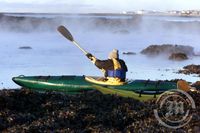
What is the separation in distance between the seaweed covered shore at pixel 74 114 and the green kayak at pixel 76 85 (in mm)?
1754

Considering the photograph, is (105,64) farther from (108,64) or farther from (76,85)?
(76,85)

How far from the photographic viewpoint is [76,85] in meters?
13.5

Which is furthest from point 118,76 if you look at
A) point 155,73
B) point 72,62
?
point 72,62

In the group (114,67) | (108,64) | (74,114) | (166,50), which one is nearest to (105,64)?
(108,64)

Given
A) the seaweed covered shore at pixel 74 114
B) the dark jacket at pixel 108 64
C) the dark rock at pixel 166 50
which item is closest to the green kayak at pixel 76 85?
the dark jacket at pixel 108 64

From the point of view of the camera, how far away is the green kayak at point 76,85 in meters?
12.7

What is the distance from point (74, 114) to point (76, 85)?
423cm

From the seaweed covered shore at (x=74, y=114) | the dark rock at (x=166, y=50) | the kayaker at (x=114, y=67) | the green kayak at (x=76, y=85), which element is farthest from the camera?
the dark rock at (x=166, y=50)

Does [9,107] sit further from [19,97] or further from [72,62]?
[72,62]

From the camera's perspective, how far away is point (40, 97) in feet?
34.4

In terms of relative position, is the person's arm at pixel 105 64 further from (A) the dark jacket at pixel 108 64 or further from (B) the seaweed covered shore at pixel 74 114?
(B) the seaweed covered shore at pixel 74 114

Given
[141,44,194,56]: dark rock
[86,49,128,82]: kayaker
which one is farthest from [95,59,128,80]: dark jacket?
[141,44,194,56]: dark rock

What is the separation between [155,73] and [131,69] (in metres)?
1.69

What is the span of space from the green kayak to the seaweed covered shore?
175 centimetres
